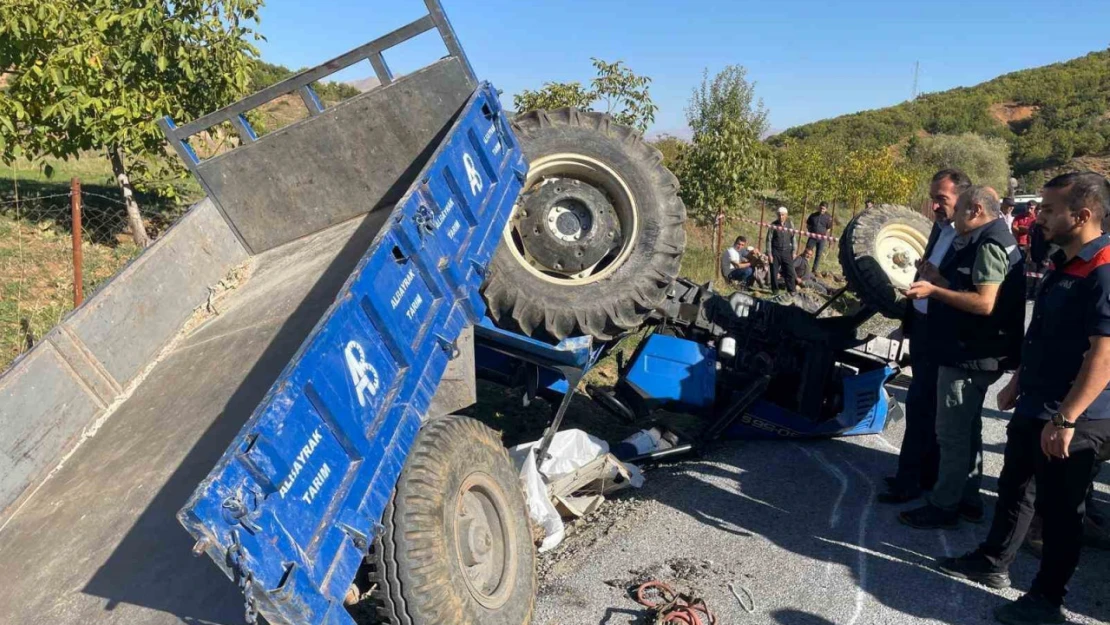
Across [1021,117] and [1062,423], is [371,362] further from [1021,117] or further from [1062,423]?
[1021,117]

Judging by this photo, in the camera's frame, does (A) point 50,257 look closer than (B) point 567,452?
No

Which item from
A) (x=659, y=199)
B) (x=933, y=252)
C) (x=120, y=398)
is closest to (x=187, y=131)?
(x=120, y=398)

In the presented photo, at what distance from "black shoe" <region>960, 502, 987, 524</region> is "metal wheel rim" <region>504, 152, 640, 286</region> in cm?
249

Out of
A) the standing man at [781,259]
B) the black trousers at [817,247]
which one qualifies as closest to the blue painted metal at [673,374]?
the standing man at [781,259]

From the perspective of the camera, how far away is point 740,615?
354cm

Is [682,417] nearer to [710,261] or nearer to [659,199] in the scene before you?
[659,199]

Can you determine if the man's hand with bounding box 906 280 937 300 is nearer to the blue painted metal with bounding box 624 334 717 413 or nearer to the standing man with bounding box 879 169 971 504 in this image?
the standing man with bounding box 879 169 971 504

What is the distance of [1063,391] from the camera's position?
327 cm

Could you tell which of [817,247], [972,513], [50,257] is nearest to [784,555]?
[972,513]

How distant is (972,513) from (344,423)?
3556 millimetres

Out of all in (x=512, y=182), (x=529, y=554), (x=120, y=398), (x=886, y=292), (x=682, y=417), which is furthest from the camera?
(x=682, y=417)

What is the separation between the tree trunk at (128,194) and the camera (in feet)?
29.7

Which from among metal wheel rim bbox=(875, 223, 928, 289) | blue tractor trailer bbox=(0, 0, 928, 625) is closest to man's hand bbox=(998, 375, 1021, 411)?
blue tractor trailer bbox=(0, 0, 928, 625)

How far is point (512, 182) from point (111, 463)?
2.72 m
